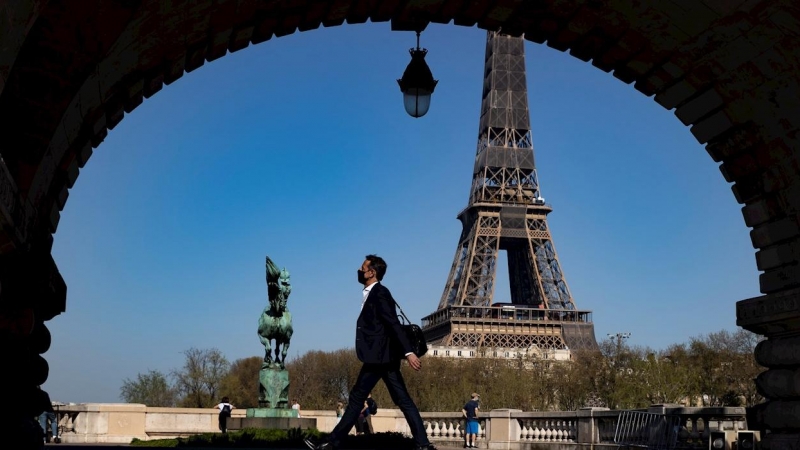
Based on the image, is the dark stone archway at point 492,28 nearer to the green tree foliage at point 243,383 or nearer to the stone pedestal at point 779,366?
the stone pedestal at point 779,366

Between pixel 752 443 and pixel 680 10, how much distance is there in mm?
6997

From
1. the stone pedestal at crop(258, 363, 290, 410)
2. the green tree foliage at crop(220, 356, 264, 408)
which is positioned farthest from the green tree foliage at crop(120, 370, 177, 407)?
the stone pedestal at crop(258, 363, 290, 410)

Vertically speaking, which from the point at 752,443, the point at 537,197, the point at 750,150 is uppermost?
the point at 537,197

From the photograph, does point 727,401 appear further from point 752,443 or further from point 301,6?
point 301,6

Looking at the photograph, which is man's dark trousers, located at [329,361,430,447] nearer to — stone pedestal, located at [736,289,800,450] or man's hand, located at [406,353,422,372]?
man's hand, located at [406,353,422,372]

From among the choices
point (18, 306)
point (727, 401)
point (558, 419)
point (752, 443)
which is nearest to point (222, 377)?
point (727, 401)

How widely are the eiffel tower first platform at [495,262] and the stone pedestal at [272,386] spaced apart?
6998cm

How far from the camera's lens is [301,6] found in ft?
35.0

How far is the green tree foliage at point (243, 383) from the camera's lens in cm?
8726

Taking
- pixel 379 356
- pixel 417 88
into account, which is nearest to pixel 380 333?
pixel 379 356

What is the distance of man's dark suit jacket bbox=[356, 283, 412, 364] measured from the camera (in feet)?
31.6

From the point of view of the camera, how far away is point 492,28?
39.6 ft

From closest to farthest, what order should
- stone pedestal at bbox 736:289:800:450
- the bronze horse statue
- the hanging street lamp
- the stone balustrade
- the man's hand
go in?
the man's hand < stone pedestal at bbox 736:289:800:450 < the hanging street lamp < the stone balustrade < the bronze horse statue

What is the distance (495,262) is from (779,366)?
9052 centimetres
